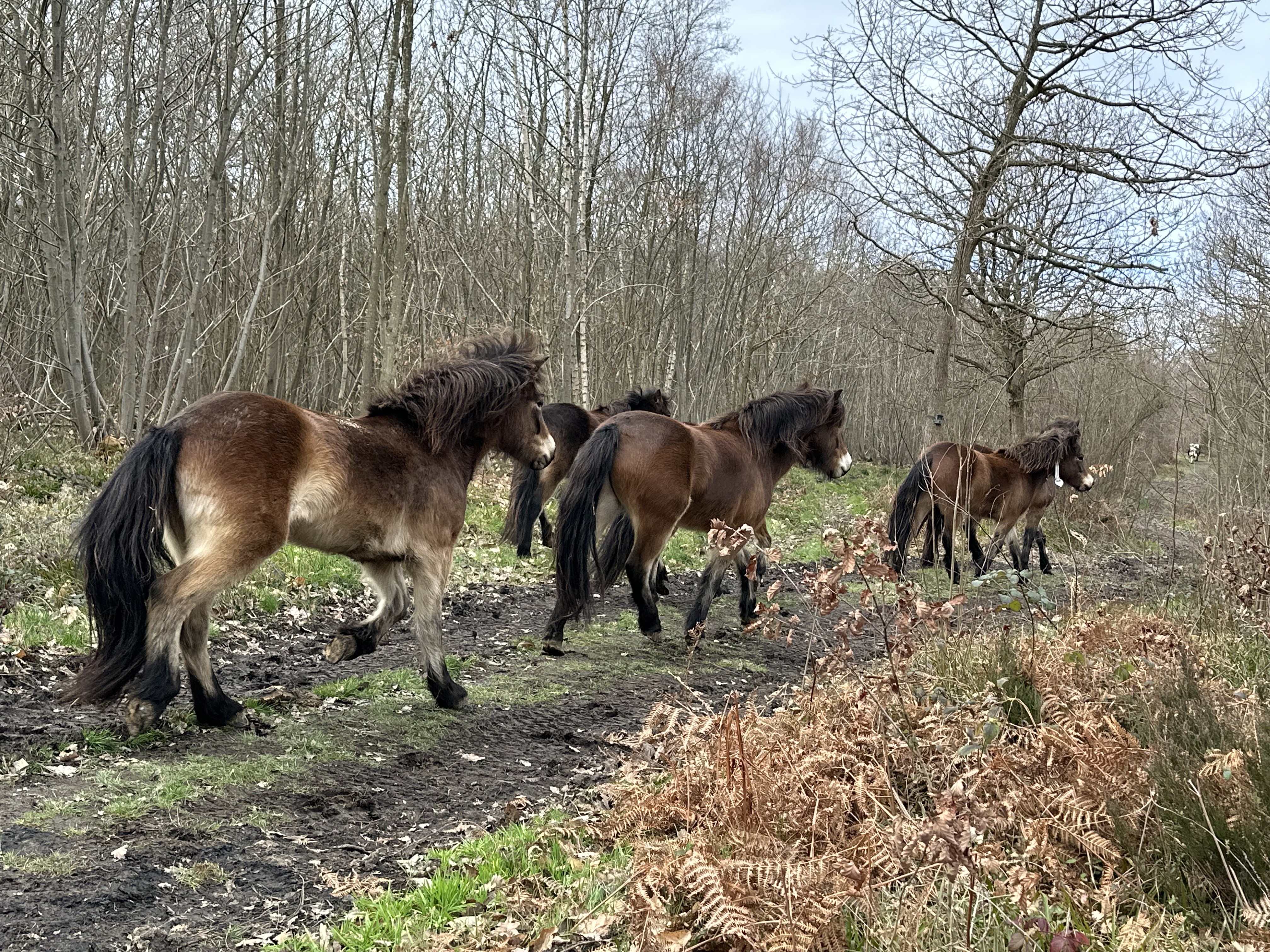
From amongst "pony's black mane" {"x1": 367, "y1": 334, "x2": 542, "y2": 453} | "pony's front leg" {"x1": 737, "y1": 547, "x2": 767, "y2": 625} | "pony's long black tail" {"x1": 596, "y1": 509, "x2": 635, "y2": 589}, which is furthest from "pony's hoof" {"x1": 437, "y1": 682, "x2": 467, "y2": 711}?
"pony's front leg" {"x1": 737, "y1": 547, "x2": 767, "y2": 625}

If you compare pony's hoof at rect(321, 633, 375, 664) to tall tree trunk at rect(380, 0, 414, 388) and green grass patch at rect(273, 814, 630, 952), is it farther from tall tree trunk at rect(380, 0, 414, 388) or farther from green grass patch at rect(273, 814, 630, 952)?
tall tree trunk at rect(380, 0, 414, 388)

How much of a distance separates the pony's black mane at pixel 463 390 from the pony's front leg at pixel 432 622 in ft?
2.52

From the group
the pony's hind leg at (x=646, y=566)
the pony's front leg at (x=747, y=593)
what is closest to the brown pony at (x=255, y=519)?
the pony's hind leg at (x=646, y=566)

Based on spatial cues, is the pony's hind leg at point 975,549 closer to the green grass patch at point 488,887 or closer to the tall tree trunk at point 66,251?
the green grass patch at point 488,887

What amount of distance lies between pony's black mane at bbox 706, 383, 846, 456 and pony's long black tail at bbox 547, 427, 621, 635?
2015 mm

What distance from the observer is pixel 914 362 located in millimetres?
35312

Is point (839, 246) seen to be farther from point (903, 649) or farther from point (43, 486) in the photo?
point (903, 649)

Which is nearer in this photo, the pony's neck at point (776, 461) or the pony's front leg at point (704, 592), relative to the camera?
the pony's front leg at point (704, 592)

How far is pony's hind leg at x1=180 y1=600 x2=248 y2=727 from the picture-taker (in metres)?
4.88

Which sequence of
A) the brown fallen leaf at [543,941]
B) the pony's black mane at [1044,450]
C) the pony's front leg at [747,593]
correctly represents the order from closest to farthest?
the brown fallen leaf at [543,941] < the pony's front leg at [747,593] < the pony's black mane at [1044,450]

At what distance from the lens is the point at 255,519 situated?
15.3 feet

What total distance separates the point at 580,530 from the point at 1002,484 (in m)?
8.15

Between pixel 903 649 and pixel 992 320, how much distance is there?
1281cm

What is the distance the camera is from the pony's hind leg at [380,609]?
5.73 meters
